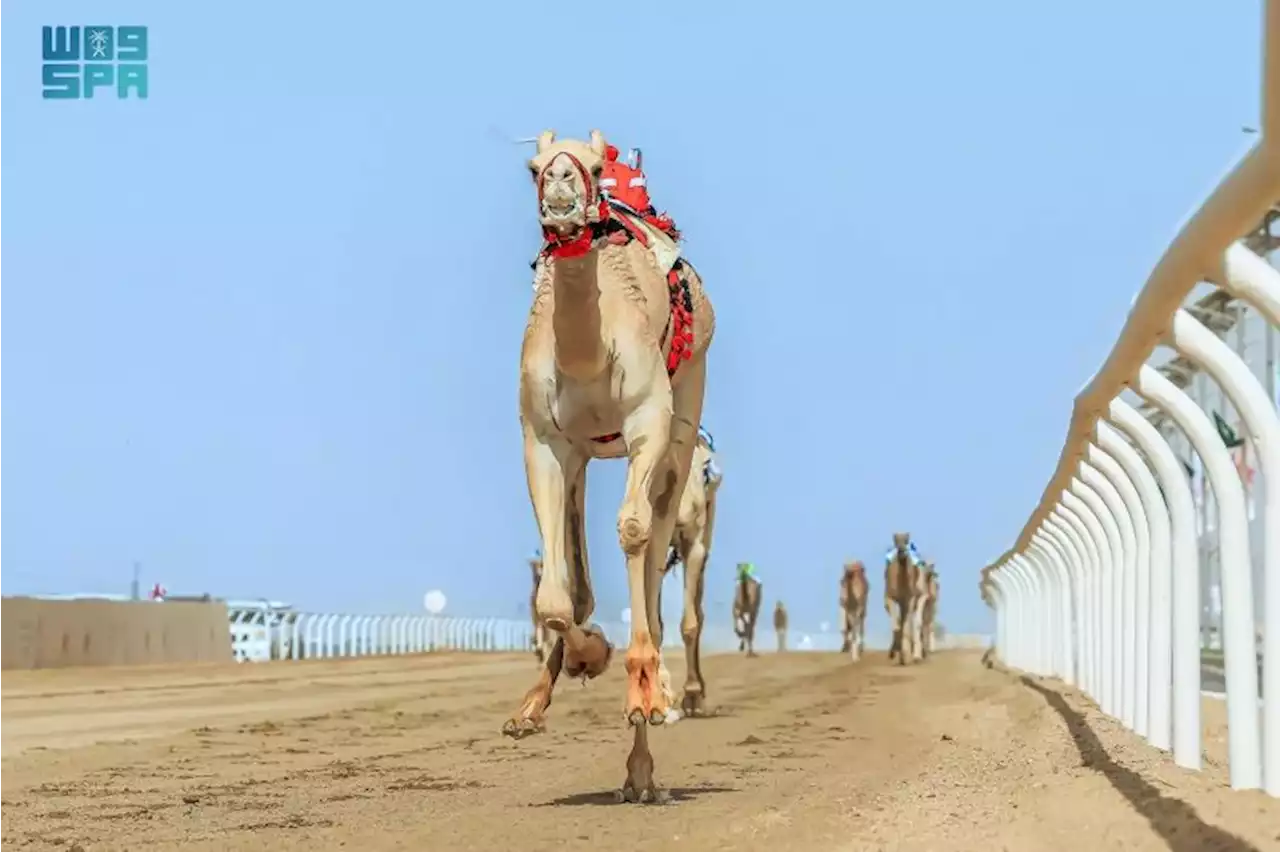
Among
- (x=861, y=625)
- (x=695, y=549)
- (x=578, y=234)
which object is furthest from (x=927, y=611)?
(x=578, y=234)

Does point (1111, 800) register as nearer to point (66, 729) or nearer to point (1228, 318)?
point (1228, 318)

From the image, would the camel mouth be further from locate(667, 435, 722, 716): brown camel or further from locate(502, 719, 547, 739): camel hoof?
locate(667, 435, 722, 716): brown camel

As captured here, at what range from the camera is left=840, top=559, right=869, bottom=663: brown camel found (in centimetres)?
3747

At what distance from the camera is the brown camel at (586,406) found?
26.7 feet

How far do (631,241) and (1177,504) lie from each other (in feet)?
7.59

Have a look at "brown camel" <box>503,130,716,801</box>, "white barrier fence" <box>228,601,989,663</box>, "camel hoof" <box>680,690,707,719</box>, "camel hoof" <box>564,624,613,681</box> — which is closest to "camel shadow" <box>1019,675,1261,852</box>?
"brown camel" <box>503,130,716,801</box>

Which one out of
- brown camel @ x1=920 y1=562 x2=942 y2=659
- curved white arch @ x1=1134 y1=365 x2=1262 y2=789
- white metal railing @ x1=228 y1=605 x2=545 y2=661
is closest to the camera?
curved white arch @ x1=1134 y1=365 x2=1262 y2=789

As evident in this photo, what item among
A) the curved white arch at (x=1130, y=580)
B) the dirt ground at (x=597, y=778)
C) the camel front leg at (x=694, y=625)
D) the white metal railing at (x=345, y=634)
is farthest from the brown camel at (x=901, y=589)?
the curved white arch at (x=1130, y=580)

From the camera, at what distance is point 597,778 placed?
9984mm

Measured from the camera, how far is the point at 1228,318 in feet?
36.1

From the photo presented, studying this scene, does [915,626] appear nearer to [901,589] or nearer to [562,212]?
[901,589]

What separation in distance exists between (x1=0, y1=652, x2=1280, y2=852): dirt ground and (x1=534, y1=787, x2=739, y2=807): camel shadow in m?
0.02

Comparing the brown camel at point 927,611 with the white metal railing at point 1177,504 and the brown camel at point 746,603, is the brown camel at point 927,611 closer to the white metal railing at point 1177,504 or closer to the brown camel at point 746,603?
the brown camel at point 746,603

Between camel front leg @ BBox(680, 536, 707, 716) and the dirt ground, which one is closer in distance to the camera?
the dirt ground
